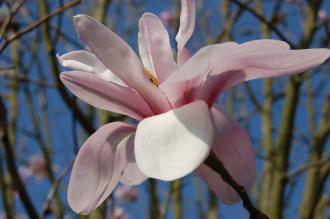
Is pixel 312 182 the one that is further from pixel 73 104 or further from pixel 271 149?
pixel 73 104

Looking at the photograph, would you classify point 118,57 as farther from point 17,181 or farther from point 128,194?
point 128,194

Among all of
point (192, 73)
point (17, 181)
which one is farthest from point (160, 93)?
point (17, 181)

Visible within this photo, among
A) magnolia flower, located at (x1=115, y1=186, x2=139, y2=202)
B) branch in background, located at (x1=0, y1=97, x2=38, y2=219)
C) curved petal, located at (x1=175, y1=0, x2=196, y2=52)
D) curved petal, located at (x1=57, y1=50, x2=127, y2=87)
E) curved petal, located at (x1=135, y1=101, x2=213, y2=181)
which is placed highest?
curved petal, located at (x1=175, y1=0, x2=196, y2=52)

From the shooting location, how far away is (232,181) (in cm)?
48

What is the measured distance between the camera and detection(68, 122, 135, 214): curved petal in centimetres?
50

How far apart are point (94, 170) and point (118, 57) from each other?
0.38ft

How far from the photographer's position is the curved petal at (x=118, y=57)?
1.55 feet

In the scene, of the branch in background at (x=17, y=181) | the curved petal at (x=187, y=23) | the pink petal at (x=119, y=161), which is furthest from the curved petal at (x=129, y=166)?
the branch in background at (x=17, y=181)

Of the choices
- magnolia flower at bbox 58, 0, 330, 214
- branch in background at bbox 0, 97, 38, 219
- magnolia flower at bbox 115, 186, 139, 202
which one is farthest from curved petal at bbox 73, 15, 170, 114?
magnolia flower at bbox 115, 186, 139, 202

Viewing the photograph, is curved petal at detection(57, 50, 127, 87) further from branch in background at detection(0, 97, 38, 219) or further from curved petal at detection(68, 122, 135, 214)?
branch in background at detection(0, 97, 38, 219)

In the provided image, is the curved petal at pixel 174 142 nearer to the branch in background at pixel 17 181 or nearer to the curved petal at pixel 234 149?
the curved petal at pixel 234 149

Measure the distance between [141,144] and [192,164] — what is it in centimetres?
5

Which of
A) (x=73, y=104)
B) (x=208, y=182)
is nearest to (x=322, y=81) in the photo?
(x=73, y=104)

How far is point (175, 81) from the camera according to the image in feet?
1.56
